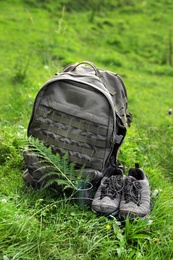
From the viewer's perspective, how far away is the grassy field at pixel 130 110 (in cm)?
296

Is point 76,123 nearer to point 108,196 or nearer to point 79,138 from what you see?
point 79,138

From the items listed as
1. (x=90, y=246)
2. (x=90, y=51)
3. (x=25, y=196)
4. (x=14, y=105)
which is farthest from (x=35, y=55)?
(x=90, y=246)

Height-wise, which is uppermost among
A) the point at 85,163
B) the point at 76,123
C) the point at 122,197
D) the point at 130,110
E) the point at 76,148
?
the point at 76,123

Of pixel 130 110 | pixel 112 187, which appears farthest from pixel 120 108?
pixel 130 110

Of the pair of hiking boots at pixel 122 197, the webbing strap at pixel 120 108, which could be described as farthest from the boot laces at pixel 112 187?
the webbing strap at pixel 120 108

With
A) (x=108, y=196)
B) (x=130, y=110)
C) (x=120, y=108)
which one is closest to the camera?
(x=108, y=196)

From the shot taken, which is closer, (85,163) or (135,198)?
(135,198)

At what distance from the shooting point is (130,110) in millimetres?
7348

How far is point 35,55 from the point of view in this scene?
28.3 feet

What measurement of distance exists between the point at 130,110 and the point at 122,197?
13.2 feet

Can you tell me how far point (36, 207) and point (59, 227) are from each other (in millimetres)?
308

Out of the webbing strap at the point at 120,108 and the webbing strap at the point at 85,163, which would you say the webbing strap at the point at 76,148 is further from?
the webbing strap at the point at 120,108

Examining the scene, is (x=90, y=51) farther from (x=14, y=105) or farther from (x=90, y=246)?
(x=90, y=246)

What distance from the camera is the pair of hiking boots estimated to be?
10.7 ft
